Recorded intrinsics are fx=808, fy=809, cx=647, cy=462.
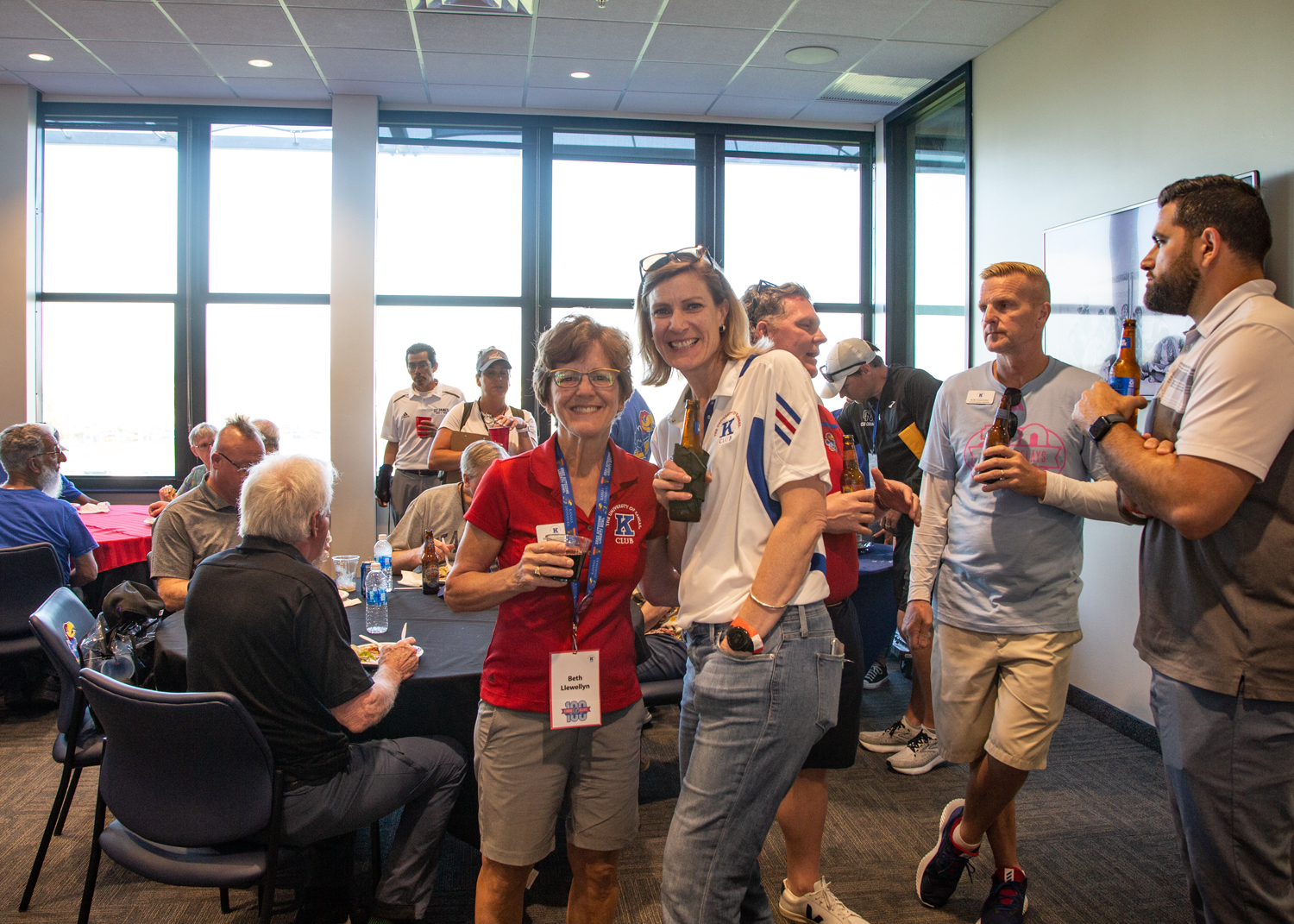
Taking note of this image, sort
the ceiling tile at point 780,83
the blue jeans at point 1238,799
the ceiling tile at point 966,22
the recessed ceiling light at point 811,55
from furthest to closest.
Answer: the ceiling tile at point 780,83 → the recessed ceiling light at point 811,55 → the ceiling tile at point 966,22 → the blue jeans at point 1238,799

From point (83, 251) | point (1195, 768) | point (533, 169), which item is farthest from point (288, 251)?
point (1195, 768)

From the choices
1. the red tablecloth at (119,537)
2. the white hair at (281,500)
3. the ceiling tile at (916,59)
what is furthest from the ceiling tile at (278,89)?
the white hair at (281,500)

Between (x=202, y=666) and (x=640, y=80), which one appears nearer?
(x=202, y=666)

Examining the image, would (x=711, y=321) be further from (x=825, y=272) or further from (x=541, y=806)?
(x=825, y=272)

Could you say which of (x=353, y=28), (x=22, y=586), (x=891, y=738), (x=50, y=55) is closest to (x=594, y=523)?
(x=891, y=738)

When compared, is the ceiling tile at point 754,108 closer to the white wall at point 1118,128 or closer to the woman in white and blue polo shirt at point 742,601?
the white wall at point 1118,128

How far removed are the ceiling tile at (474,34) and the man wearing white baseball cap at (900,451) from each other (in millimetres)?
2898

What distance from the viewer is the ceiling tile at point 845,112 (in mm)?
6176

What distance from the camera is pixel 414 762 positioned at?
6.74 feet

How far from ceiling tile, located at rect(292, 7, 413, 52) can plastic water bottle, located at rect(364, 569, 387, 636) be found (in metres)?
3.60

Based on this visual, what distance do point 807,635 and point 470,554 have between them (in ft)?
2.31

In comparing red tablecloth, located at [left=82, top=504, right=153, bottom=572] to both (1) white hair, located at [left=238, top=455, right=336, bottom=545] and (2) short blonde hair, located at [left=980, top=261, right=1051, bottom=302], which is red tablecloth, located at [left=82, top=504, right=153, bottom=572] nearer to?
(1) white hair, located at [left=238, top=455, right=336, bottom=545]

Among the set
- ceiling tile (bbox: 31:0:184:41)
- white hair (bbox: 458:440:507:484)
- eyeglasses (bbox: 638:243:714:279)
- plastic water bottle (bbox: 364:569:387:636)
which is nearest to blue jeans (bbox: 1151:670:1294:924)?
eyeglasses (bbox: 638:243:714:279)

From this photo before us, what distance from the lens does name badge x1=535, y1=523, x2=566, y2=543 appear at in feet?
4.92
